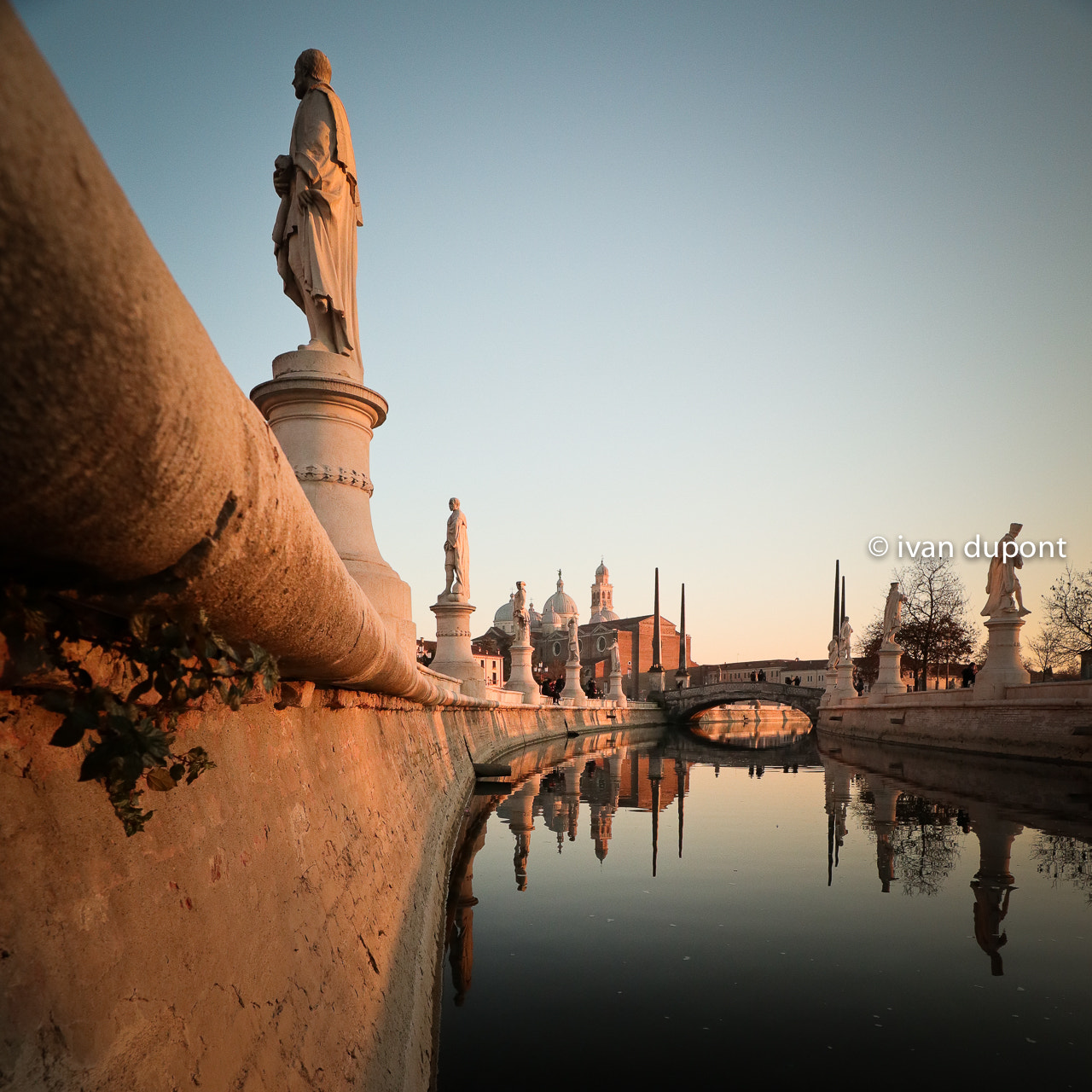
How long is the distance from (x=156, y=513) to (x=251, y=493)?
0.80 ft

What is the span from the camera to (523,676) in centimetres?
2694

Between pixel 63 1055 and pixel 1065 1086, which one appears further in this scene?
pixel 1065 1086

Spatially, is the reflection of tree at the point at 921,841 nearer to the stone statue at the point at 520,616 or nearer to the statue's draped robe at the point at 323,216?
the statue's draped robe at the point at 323,216

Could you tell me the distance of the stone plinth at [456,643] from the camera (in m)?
15.6

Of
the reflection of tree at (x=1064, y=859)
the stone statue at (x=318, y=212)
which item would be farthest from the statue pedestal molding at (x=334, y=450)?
the reflection of tree at (x=1064, y=859)

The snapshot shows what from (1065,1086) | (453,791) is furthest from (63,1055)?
(453,791)

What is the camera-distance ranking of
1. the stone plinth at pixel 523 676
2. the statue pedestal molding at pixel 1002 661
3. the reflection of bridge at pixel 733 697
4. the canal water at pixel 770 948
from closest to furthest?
the canal water at pixel 770 948 < the statue pedestal molding at pixel 1002 661 < the stone plinth at pixel 523 676 < the reflection of bridge at pixel 733 697

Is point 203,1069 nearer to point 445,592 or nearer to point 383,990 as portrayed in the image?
point 383,990

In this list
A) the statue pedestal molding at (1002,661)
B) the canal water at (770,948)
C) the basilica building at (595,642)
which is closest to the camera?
the canal water at (770,948)

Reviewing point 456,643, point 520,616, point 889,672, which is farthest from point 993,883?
point 889,672

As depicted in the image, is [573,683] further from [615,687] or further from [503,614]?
[503,614]

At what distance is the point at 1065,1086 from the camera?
3.37m

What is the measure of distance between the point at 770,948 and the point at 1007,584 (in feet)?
54.0

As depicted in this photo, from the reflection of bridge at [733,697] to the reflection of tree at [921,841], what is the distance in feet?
113
